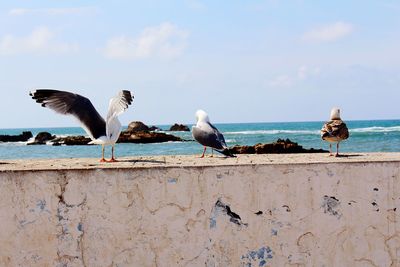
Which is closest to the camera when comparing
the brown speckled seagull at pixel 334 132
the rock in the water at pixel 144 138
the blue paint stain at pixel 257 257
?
the blue paint stain at pixel 257 257

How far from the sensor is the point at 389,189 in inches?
195

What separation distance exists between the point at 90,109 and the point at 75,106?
0.15m

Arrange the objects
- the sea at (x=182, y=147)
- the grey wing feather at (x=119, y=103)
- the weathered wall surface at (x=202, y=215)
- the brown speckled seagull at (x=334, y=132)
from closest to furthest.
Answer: the weathered wall surface at (x=202, y=215), the grey wing feather at (x=119, y=103), the brown speckled seagull at (x=334, y=132), the sea at (x=182, y=147)

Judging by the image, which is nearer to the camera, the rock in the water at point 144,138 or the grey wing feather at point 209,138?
the grey wing feather at point 209,138

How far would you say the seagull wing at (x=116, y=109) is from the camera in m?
6.06

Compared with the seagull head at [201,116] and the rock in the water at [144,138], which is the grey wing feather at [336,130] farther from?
the rock in the water at [144,138]

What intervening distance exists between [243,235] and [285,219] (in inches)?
13.3

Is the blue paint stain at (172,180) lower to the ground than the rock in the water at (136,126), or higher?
lower

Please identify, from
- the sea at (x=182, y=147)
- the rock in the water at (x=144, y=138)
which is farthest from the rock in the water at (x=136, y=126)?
the rock in the water at (x=144, y=138)

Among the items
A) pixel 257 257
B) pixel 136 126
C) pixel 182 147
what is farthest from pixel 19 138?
pixel 257 257

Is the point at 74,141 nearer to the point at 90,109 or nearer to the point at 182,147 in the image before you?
the point at 182,147

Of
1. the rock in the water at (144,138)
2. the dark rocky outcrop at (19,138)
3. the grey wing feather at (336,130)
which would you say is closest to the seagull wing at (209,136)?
the grey wing feather at (336,130)

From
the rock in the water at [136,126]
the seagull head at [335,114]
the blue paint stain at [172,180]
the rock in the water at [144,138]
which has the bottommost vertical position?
the rock in the water at [144,138]

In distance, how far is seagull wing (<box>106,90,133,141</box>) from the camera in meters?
6.06
